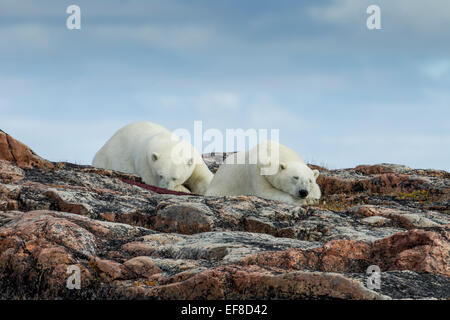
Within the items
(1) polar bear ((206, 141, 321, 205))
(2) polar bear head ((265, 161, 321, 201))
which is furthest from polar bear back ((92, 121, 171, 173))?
(2) polar bear head ((265, 161, 321, 201))

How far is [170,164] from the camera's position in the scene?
65.4ft

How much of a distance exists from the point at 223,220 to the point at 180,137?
12.4 metres

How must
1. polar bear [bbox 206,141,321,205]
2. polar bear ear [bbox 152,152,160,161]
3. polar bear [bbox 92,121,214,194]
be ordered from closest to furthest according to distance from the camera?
polar bear [bbox 206,141,321,205] → polar bear ear [bbox 152,152,160,161] → polar bear [bbox 92,121,214,194]

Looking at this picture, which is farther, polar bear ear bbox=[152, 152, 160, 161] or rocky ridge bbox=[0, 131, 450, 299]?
polar bear ear bbox=[152, 152, 160, 161]

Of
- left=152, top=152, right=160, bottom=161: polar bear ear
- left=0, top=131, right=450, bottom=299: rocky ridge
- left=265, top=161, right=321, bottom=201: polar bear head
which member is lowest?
left=0, top=131, right=450, bottom=299: rocky ridge

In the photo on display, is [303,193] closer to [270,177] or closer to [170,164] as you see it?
[270,177]

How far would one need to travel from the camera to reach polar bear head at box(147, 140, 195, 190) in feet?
65.0

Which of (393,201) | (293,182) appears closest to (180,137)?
(293,182)

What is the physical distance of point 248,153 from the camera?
59.4 feet

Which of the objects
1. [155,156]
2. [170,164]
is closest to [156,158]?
[155,156]

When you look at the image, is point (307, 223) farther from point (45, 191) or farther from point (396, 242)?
point (45, 191)

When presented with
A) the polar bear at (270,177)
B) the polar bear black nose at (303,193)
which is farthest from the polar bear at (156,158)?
the polar bear black nose at (303,193)

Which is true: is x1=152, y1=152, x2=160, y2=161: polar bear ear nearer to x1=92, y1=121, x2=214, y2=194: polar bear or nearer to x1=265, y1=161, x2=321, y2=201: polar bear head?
x1=92, y1=121, x2=214, y2=194: polar bear

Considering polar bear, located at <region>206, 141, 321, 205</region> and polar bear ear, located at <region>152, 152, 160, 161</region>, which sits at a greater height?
polar bear ear, located at <region>152, 152, 160, 161</region>
